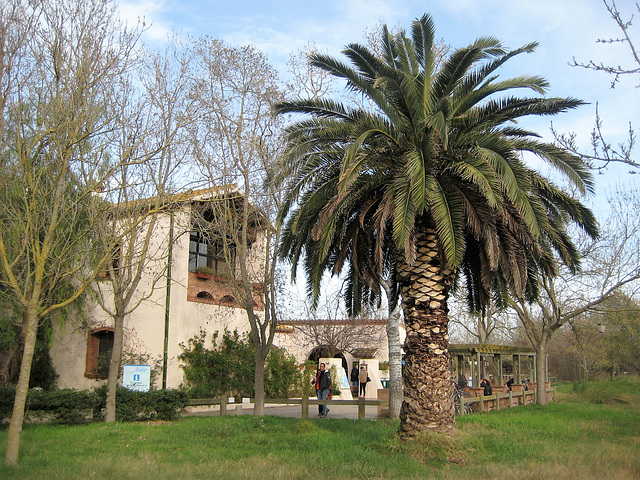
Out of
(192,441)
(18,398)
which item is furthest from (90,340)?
(18,398)

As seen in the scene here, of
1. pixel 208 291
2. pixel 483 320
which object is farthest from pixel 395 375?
pixel 483 320

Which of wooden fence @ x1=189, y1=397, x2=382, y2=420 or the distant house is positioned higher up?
the distant house

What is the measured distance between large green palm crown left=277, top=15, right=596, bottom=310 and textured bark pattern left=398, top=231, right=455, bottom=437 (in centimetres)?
35

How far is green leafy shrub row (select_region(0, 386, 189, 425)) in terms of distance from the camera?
14.5 metres

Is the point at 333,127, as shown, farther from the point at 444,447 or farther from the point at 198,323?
the point at 198,323

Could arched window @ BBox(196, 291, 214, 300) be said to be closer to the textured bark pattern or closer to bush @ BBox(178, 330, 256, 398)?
bush @ BBox(178, 330, 256, 398)

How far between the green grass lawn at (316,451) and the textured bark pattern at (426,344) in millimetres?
442

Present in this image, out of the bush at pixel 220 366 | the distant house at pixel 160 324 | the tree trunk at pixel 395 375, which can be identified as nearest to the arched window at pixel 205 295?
the distant house at pixel 160 324

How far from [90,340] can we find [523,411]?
52.4 ft

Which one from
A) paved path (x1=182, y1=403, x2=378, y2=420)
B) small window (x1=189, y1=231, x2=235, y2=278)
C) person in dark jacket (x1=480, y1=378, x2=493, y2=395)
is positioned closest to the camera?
paved path (x1=182, y1=403, x2=378, y2=420)

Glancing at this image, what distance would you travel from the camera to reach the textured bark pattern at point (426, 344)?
11.1m

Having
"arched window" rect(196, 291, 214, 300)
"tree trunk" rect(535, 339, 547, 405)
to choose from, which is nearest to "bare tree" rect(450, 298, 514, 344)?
"tree trunk" rect(535, 339, 547, 405)

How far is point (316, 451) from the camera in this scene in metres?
10.9

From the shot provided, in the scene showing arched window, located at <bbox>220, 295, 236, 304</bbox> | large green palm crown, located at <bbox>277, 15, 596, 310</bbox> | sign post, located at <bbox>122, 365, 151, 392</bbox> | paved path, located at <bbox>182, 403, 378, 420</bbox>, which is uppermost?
large green palm crown, located at <bbox>277, 15, 596, 310</bbox>
